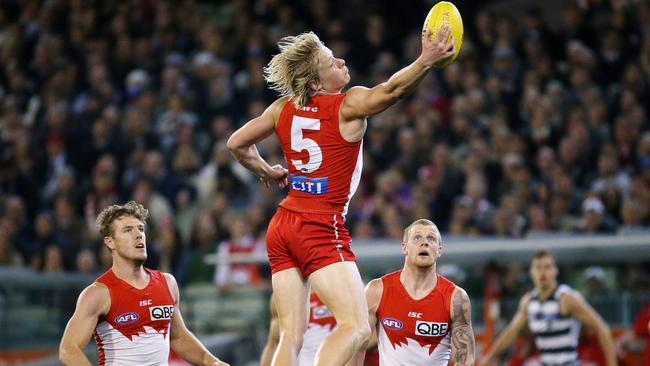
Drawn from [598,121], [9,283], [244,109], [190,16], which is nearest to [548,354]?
[598,121]

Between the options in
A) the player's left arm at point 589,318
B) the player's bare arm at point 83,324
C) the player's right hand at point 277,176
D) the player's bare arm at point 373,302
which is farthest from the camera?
the player's left arm at point 589,318

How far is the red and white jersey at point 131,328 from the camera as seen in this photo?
7523 millimetres

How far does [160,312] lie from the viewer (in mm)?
7645

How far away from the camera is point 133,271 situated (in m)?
7.75

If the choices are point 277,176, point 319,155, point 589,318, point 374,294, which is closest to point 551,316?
point 589,318

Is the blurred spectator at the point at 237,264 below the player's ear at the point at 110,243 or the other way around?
the other way around

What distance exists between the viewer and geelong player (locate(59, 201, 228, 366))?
Answer: 7465 mm

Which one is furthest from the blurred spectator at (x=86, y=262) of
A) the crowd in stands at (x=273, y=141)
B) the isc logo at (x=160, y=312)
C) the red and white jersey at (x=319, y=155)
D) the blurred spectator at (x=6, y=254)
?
the red and white jersey at (x=319, y=155)

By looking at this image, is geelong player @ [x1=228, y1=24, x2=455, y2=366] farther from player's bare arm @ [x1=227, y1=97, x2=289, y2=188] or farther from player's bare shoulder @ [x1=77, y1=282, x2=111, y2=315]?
player's bare shoulder @ [x1=77, y1=282, x2=111, y2=315]

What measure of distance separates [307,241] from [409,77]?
1154 millimetres

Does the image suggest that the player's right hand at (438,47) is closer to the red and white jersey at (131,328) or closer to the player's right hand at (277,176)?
the player's right hand at (277,176)

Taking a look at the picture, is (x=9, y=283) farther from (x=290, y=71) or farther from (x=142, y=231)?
(x=290, y=71)

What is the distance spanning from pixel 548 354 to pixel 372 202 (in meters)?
4.15

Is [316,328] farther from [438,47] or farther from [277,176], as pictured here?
[438,47]
